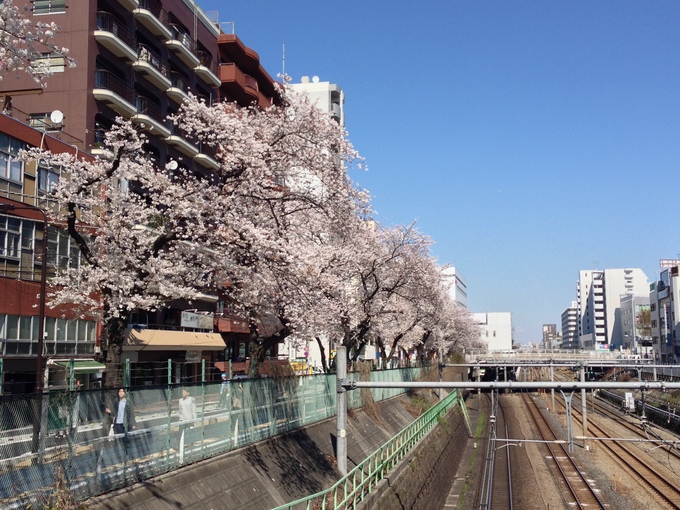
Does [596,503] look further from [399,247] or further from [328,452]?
[399,247]

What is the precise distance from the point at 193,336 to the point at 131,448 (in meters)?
32.8

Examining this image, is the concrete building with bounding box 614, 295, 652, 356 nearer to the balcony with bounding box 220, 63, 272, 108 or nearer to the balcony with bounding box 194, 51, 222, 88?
the balcony with bounding box 220, 63, 272, 108

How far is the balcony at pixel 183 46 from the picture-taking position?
46.5 meters

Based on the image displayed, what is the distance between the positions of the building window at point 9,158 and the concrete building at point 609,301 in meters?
154

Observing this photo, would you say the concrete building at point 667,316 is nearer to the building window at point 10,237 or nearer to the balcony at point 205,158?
the balcony at point 205,158

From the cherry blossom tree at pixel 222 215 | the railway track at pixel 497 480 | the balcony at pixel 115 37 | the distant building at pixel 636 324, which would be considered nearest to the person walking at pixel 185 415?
the cherry blossom tree at pixel 222 215

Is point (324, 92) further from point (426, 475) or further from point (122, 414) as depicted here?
point (122, 414)

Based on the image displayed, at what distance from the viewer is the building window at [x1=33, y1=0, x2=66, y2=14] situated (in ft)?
127

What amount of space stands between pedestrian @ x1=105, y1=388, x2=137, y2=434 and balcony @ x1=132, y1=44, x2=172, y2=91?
34.3 metres

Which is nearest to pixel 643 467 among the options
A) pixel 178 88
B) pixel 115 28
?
pixel 178 88

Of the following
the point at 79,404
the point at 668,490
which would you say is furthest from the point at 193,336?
the point at 79,404

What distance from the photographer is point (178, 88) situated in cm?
4659

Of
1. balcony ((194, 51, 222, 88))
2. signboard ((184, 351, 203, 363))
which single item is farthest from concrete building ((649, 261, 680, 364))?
balcony ((194, 51, 222, 88))

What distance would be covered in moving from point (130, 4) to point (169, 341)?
22183mm
